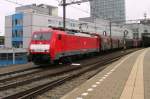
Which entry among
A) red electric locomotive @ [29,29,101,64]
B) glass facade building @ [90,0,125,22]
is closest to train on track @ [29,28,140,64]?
red electric locomotive @ [29,29,101,64]

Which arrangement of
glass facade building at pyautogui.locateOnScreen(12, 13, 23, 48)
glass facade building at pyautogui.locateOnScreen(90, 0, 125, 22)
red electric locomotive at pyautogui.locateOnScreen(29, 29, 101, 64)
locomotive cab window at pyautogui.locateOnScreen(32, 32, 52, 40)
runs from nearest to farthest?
red electric locomotive at pyautogui.locateOnScreen(29, 29, 101, 64)
locomotive cab window at pyautogui.locateOnScreen(32, 32, 52, 40)
glass facade building at pyautogui.locateOnScreen(90, 0, 125, 22)
glass facade building at pyautogui.locateOnScreen(12, 13, 23, 48)

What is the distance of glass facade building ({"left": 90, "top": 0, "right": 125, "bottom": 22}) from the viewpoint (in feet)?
146

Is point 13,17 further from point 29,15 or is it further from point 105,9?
point 105,9

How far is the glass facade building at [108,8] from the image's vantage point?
44594 millimetres

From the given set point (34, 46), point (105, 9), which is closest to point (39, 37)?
point (34, 46)

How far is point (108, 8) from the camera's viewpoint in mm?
51844

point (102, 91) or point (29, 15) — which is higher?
point (29, 15)

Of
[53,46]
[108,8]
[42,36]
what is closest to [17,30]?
[108,8]

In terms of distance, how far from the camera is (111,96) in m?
10.2

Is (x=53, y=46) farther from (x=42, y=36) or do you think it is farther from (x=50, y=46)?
(x=42, y=36)

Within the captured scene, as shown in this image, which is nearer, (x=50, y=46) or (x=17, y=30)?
(x=50, y=46)

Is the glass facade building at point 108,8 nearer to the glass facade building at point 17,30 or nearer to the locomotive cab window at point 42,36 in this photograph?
the locomotive cab window at point 42,36

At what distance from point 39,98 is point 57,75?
7.33 metres

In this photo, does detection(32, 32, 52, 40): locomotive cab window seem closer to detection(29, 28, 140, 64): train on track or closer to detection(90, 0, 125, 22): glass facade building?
detection(29, 28, 140, 64): train on track
